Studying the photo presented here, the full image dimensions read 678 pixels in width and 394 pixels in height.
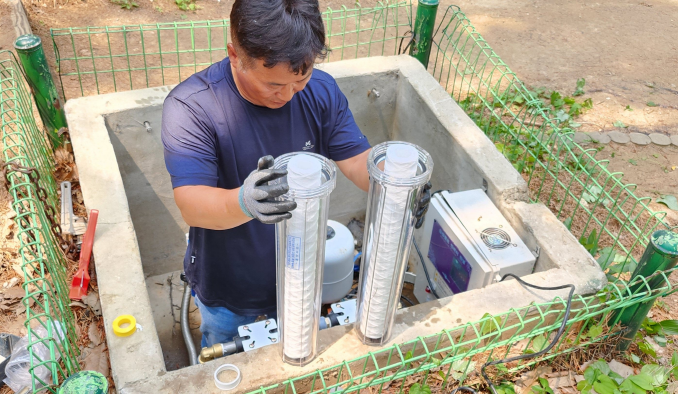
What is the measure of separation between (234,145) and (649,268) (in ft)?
5.42

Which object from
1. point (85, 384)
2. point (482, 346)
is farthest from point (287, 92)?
point (482, 346)

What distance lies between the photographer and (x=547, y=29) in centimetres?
657

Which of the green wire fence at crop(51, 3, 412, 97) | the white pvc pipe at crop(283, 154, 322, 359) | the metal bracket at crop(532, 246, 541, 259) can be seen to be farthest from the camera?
the green wire fence at crop(51, 3, 412, 97)

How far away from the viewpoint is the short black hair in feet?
5.96

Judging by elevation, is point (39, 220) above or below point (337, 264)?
above

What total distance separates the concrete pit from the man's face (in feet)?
2.71

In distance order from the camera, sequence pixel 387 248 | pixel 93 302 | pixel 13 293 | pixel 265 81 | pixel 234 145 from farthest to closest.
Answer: pixel 13 293 < pixel 93 302 < pixel 234 145 < pixel 265 81 < pixel 387 248

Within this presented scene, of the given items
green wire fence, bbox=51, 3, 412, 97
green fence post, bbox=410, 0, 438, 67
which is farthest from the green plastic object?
green wire fence, bbox=51, 3, 412, 97

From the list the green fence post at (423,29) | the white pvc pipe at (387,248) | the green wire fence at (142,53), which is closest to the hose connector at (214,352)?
the white pvc pipe at (387,248)

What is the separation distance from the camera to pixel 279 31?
71.3 inches

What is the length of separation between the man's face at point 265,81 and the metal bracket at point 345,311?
82 centimetres

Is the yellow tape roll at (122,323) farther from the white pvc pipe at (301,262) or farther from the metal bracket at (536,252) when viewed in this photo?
the metal bracket at (536,252)

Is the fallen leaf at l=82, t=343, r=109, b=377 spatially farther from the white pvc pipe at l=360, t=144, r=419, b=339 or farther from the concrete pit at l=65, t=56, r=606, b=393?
the white pvc pipe at l=360, t=144, r=419, b=339

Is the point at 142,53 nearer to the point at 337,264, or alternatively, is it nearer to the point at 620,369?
the point at 337,264
